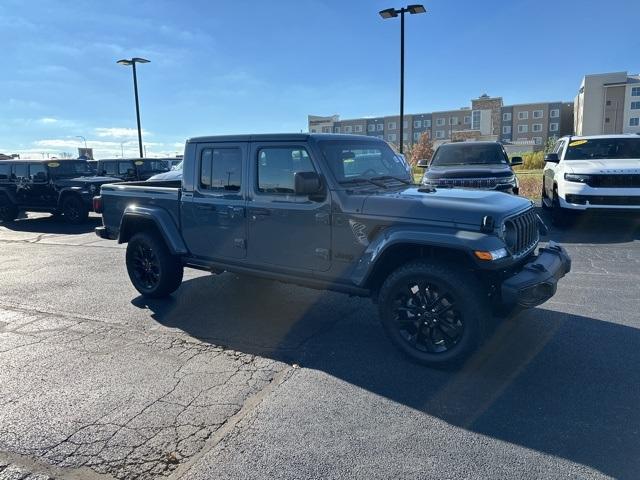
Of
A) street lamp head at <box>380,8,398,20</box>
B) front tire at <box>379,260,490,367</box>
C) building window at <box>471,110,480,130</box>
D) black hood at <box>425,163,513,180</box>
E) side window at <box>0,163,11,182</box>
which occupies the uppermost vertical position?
building window at <box>471,110,480,130</box>

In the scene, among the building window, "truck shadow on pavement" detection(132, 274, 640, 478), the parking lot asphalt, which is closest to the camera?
the parking lot asphalt

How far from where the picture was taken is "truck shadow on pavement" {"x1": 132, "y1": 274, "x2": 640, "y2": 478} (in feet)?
9.69

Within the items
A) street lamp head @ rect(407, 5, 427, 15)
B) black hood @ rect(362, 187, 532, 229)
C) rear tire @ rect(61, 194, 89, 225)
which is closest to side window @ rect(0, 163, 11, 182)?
rear tire @ rect(61, 194, 89, 225)

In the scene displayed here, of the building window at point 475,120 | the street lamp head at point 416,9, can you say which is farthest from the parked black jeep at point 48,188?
the building window at point 475,120

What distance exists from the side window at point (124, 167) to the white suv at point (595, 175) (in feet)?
44.2

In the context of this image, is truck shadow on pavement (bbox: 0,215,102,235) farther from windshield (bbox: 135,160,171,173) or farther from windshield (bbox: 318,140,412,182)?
windshield (bbox: 318,140,412,182)

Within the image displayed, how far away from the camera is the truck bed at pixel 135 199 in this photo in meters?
5.49

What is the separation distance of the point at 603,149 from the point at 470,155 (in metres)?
2.68

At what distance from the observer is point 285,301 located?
5691mm

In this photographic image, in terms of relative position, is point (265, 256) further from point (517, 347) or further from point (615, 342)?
point (615, 342)

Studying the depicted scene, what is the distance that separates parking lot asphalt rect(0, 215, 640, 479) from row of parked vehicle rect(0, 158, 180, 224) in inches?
323

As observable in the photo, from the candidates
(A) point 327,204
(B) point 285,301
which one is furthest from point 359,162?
(B) point 285,301

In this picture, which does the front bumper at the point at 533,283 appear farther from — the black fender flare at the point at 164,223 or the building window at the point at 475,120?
the building window at the point at 475,120

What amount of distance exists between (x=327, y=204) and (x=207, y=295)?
8.35ft
